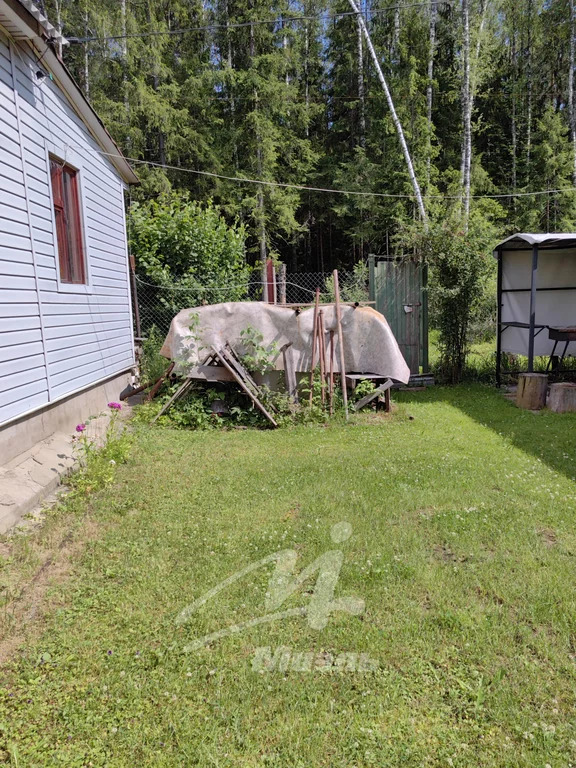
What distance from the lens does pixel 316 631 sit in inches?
91.4

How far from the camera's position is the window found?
5.74m

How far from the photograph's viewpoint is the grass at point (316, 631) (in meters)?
1.77

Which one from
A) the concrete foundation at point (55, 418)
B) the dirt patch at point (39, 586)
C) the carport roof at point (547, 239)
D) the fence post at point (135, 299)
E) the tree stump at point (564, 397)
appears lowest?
the dirt patch at point (39, 586)

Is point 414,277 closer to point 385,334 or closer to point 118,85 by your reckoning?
point 385,334

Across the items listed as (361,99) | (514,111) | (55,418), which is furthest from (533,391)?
(514,111)

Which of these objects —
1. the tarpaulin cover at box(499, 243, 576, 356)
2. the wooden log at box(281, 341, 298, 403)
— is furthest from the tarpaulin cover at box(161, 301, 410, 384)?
the tarpaulin cover at box(499, 243, 576, 356)

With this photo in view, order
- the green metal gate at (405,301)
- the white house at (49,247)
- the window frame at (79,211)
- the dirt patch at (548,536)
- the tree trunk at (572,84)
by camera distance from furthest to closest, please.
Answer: the tree trunk at (572,84) < the green metal gate at (405,301) < the window frame at (79,211) < the white house at (49,247) < the dirt patch at (548,536)

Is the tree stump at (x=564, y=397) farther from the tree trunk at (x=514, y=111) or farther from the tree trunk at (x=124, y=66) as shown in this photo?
the tree trunk at (x=514, y=111)

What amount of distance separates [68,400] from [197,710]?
4.33m

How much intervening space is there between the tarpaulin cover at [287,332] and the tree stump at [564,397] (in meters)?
2.07

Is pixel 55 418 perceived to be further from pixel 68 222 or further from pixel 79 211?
pixel 79 211

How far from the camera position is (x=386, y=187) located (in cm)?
1778

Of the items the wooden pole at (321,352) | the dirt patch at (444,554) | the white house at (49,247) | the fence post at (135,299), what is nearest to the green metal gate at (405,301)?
the wooden pole at (321,352)

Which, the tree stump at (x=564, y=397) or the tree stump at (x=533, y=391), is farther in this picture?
the tree stump at (x=533, y=391)
